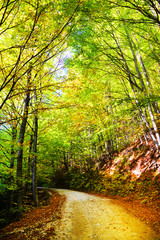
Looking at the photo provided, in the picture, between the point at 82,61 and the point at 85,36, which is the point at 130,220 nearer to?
the point at 82,61

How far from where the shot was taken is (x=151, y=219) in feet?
15.3

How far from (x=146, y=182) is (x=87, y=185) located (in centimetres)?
805

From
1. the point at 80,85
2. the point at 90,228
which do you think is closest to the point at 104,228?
the point at 90,228

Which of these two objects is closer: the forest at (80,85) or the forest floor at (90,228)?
the forest at (80,85)

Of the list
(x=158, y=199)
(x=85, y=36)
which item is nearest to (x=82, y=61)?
(x=85, y=36)

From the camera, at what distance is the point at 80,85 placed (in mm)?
6070

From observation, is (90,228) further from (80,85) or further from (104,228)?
(80,85)

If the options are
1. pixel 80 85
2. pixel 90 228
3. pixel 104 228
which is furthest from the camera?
pixel 80 85

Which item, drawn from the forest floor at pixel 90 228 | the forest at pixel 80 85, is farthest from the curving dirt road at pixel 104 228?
the forest at pixel 80 85

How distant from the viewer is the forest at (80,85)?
318 centimetres

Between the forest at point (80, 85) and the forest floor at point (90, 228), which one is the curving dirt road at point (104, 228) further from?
the forest at point (80, 85)

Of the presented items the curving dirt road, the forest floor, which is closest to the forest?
the forest floor

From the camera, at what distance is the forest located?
10.4ft

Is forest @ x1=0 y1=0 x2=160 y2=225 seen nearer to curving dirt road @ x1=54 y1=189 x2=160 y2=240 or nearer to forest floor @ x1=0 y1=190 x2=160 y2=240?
forest floor @ x1=0 y1=190 x2=160 y2=240
